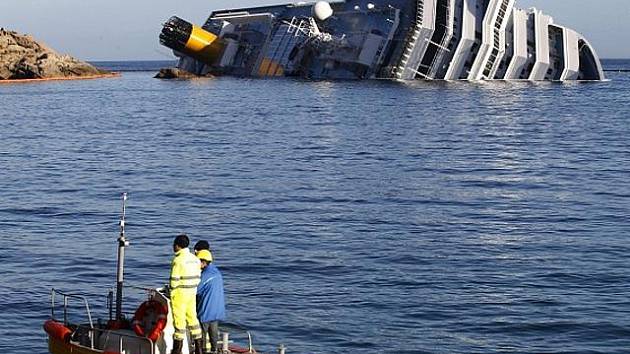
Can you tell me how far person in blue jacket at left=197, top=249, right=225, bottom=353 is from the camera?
1619cm

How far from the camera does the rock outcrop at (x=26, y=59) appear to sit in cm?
13775

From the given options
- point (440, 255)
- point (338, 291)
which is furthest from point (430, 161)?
point (338, 291)

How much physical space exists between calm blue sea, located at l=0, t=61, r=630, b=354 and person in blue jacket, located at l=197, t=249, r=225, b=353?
14.0ft

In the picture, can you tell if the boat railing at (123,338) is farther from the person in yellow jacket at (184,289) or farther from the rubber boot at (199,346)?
the rubber boot at (199,346)

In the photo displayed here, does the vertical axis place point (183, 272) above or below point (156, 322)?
above

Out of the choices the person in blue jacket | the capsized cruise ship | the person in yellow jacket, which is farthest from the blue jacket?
the capsized cruise ship

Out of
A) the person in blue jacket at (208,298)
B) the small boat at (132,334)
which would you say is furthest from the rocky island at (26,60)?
the person in blue jacket at (208,298)

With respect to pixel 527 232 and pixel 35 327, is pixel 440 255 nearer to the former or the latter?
pixel 527 232

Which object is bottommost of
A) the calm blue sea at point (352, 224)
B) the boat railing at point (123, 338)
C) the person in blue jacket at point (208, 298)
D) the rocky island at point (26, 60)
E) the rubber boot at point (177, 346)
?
the rocky island at point (26, 60)

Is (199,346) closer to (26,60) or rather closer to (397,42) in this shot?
(397,42)

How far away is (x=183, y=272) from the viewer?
1567cm

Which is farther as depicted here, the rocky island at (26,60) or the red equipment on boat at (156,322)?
the rocky island at (26,60)

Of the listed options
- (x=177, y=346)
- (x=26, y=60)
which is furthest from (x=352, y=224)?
(x=26, y=60)

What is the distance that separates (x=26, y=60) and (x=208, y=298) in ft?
426
